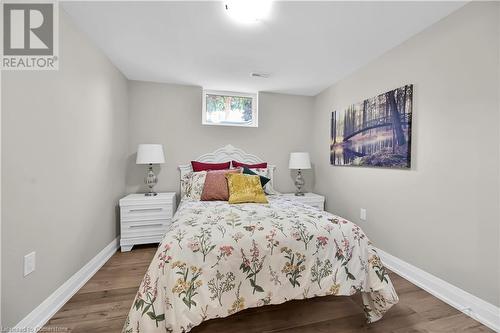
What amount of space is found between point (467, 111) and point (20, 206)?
3173 millimetres

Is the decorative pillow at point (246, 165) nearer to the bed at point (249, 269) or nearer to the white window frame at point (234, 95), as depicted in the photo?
the white window frame at point (234, 95)

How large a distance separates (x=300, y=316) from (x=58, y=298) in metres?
1.81

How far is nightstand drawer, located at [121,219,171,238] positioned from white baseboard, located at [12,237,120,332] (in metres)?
0.35

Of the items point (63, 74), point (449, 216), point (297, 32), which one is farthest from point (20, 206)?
point (449, 216)

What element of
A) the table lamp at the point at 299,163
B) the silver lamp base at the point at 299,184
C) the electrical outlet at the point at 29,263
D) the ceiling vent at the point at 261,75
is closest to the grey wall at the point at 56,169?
the electrical outlet at the point at 29,263

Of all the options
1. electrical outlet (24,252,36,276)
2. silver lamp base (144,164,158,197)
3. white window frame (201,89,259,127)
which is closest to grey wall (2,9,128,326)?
electrical outlet (24,252,36,276)

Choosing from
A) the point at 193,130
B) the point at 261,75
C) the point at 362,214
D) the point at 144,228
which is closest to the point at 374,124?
the point at 362,214

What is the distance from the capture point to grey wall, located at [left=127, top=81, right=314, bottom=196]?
127 inches

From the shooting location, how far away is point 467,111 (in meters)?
1.64

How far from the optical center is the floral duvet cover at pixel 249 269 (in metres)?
1.19

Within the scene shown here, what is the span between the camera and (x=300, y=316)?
1.56m

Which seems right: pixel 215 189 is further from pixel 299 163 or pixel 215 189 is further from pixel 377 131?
pixel 377 131

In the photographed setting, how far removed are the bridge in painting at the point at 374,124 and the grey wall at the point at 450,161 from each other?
88mm

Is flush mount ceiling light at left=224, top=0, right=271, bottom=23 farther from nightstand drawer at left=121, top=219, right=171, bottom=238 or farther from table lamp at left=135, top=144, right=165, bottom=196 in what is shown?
nightstand drawer at left=121, top=219, right=171, bottom=238
